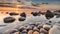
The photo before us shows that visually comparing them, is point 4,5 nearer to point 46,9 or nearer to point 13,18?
point 13,18

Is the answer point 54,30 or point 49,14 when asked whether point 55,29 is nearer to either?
point 54,30

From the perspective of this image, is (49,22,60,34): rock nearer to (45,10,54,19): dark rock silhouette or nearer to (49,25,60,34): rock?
(49,25,60,34): rock

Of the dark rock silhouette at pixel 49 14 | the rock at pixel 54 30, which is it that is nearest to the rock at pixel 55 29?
the rock at pixel 54 30

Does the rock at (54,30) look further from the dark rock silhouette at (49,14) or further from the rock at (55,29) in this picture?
the dark rock silhouette at (49,14)

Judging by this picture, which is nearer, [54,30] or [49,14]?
[54,30]

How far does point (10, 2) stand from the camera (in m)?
1.33

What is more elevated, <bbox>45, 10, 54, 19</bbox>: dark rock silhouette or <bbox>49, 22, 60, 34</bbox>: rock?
<bbox>45, 10, 54, 19</bbox>: dark rock silhouette

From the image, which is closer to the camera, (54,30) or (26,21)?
(54,30)

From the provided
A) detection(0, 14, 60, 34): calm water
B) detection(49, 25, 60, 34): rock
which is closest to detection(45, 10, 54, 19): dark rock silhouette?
detection(0, 14, 60, 34): calm water

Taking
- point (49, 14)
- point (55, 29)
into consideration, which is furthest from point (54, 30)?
point (49, 14)

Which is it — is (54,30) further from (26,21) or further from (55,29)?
(26,21)

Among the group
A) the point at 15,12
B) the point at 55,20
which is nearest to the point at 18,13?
the point at 15,12

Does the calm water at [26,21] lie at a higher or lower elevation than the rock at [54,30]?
higher

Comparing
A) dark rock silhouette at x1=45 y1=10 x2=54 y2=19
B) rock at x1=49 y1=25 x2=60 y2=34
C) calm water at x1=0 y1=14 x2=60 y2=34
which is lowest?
rock at x1=49 y1=25 x2=60 y2=34
